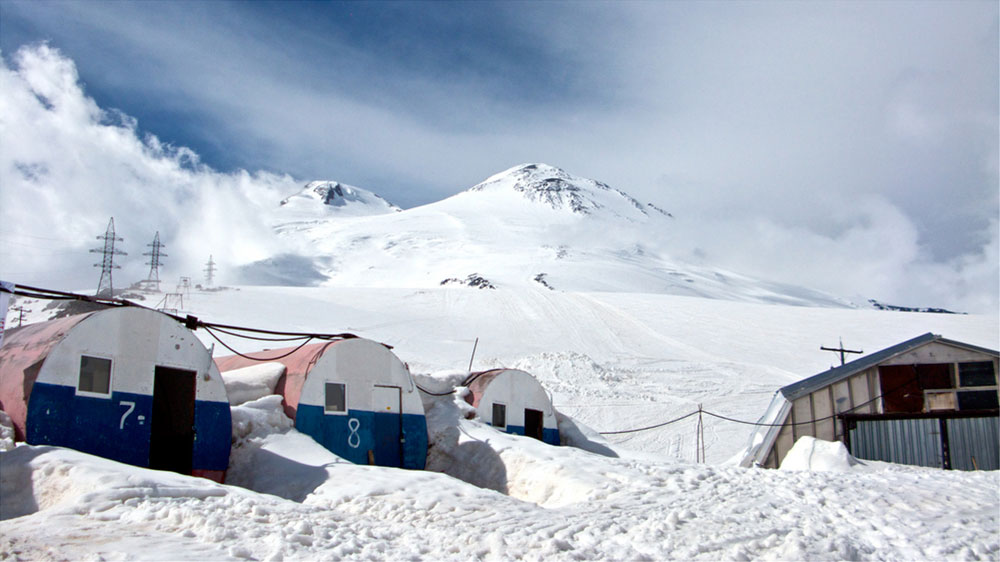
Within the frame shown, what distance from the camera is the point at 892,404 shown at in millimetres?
19234

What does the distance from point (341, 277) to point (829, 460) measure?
9613 centimetres

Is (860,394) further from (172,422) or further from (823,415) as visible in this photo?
(172,422)

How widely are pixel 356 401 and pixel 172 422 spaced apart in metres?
3.70

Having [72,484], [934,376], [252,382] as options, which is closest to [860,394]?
[934,376]

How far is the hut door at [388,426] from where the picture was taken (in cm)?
1476

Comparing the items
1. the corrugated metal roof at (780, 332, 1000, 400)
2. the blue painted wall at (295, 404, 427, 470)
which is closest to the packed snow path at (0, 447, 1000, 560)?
the blue painted wall at (295, 404, 427, 470)

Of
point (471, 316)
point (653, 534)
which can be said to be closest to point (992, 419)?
point (653, 534)

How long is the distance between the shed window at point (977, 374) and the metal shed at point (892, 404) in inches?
0.8

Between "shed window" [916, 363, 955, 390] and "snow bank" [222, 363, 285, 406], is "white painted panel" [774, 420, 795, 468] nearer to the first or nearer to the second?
"shed window" [916, 363, 955, 390]

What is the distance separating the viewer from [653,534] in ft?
26.9

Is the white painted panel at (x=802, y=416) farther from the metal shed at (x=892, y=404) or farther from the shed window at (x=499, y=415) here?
the shed window at (x=499, y=415)

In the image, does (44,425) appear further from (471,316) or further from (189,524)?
(471,316)

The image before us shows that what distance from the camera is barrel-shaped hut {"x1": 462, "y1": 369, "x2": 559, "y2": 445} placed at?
58.7ft

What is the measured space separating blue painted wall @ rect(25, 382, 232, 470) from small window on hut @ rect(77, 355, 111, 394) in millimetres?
144
